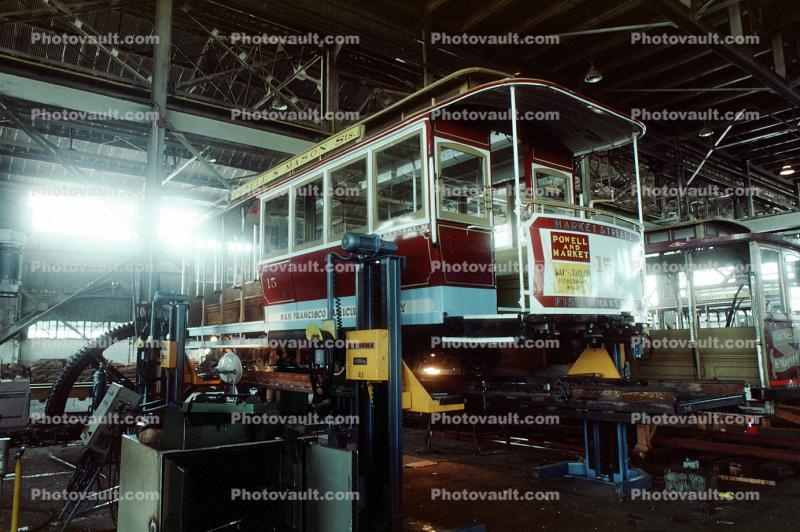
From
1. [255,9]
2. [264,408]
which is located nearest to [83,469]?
[264,408]

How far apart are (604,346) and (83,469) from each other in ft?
19.7

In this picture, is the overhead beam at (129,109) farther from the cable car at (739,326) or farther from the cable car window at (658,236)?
the cable car at (739,326)

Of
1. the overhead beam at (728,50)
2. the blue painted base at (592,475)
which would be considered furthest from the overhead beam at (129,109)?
the blue painted base at (592,475)

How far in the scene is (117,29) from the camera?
41.3ft

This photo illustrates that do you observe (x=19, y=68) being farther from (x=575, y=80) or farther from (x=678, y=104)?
(x=678, y=104)

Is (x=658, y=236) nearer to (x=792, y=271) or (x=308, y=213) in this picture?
(x=792, y=271)

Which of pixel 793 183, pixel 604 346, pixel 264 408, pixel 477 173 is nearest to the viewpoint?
pixel 264 408

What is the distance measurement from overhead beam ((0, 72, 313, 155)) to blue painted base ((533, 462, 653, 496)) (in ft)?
25.8

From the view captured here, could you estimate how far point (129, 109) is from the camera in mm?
9594

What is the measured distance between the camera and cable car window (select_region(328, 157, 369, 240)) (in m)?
6.56

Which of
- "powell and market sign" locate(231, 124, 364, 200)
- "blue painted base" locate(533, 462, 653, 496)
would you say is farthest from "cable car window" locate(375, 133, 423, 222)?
"blue painted base" locate(533, 462, 653, 496)

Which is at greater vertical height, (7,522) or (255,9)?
(255,9)

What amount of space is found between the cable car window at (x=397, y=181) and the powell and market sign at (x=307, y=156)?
1.67 feet

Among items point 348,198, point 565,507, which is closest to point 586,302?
point 565,507
